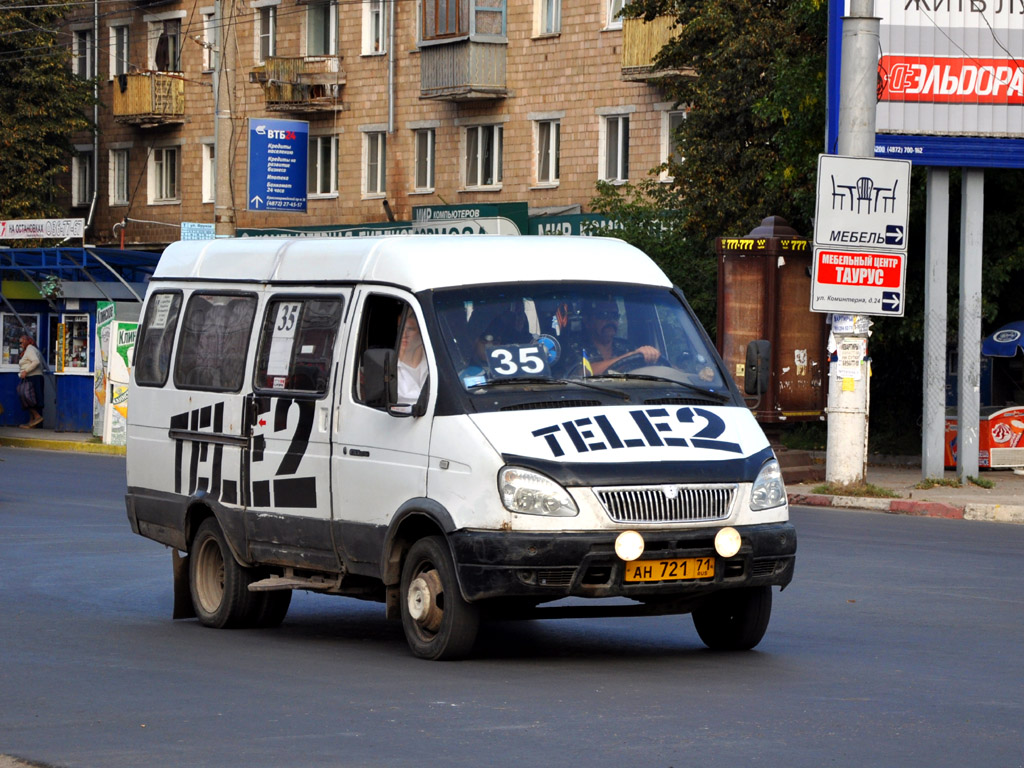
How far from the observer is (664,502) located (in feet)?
29.7

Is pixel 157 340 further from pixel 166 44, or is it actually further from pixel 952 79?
pixel 166 44

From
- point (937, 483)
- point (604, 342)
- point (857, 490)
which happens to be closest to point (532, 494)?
point (604, 342)

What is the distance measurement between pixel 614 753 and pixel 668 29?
102ft

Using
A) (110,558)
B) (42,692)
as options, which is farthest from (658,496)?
(110,558)

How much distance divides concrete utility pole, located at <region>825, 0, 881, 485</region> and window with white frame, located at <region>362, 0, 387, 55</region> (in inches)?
936

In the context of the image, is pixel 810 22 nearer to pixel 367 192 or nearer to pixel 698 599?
pixel 698 599

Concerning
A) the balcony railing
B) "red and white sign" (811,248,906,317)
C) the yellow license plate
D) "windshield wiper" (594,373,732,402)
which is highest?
the balcony railing

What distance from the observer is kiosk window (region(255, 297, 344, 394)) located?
10.5 metres

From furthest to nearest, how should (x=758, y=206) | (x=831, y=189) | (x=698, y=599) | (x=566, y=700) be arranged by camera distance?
(x=758, y=206), (x=831, y=189), (x=698, y=599), (x=566, y=700)

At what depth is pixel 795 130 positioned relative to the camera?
Answer: 26391 millimetres

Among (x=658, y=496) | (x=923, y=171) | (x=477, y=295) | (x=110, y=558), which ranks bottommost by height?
(x=110, y=558)

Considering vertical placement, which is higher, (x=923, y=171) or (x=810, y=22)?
(x=810, y=22)

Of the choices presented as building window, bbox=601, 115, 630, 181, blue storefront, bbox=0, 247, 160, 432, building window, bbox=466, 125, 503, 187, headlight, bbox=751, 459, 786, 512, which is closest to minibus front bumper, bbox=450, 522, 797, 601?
headlight, bbox=751, 459, 786, 512

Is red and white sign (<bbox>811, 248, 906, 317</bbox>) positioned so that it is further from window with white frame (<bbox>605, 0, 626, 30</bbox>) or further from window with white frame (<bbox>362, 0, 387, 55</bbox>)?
window with white frame (<bbox>362, 0, 387, 55</bbox>)
